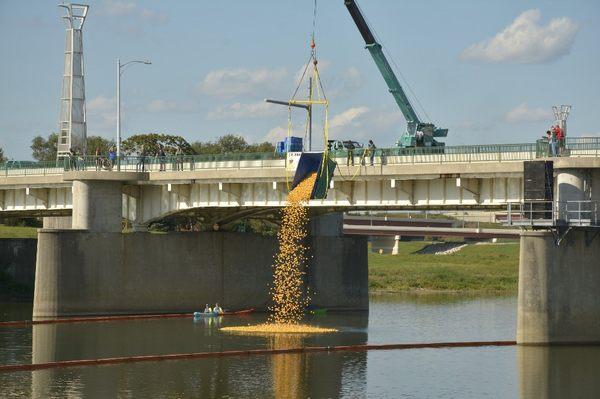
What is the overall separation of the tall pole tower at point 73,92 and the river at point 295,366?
24.2m

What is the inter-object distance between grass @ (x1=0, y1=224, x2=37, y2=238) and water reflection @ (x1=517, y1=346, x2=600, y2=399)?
72.8m

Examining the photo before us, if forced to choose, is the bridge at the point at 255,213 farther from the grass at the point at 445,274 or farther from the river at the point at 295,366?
the grass at the point at 445,274

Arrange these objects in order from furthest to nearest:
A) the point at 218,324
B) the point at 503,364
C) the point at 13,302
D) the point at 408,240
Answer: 1. the point at 408,240
2. the point at 13,302
3. the point at 218,324
4. the point at 503,364

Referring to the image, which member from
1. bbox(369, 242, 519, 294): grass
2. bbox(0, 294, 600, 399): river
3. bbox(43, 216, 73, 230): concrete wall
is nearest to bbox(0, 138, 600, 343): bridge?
bbox(43, 216, 73, 230): concrete wall

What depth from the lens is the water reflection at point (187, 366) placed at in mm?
49844

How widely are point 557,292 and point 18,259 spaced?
5334 cm

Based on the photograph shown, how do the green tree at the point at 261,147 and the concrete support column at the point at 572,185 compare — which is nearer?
the concrete support column at the point at 572,185

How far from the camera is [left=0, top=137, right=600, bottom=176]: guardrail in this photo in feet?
208

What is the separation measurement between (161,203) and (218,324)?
33.2 feet

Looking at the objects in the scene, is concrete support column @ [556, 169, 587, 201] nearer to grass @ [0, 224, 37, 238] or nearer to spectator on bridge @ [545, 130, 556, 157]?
spectator on bridge @ [545, 130, 556, 157]

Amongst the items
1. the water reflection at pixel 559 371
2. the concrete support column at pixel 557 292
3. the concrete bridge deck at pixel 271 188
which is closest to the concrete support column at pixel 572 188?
the concrete bridge deck at pixel 271 188

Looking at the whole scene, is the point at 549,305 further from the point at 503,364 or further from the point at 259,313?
the point at 259,313

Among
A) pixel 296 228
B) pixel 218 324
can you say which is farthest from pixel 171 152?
pixel 218 324

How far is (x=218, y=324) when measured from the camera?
247 ft
